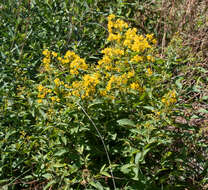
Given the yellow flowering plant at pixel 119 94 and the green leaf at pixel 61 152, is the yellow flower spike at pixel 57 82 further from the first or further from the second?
the green leaf at pixel 61 152

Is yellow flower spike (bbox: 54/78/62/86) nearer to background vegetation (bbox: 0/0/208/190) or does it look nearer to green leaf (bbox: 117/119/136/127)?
background vegetation (bbox: 0/0/208/190)

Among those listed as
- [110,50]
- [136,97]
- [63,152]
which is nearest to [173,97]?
[136,97]

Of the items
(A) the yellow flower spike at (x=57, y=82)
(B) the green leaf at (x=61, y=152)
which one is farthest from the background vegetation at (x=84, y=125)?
(A) the yellow flower spike at (x=57, y=82)

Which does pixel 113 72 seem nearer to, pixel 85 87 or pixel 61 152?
pixel 85 87

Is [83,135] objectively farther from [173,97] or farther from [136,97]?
[173,97]

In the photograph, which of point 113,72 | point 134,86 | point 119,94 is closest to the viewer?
point 134,86

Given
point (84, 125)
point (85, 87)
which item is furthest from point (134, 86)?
point (84, 125)

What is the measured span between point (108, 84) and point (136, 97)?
0.31 metres

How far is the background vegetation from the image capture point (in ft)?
8.97

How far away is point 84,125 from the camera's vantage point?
2.74 metres

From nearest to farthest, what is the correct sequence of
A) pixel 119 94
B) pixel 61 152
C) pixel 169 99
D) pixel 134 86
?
pixel 169 99 → pixel 61 152 → pixel 134 86 → pixel 119 94

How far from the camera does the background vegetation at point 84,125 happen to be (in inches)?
108

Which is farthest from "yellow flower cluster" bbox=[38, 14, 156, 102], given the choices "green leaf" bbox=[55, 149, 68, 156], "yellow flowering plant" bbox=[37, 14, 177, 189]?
"green leaf" bbox=[55, 149, 68, 156]

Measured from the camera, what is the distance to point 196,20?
485 centimetres
